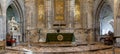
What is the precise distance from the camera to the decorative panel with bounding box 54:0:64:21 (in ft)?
69.4

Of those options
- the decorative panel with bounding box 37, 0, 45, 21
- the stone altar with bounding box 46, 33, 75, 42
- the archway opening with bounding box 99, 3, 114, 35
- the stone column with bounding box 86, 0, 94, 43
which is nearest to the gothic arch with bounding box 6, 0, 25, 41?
the decorative panel with bounding box 37, 0, 45, 21

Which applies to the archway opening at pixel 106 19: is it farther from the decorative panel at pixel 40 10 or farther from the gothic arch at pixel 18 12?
the gothic arch at pixel 18 12

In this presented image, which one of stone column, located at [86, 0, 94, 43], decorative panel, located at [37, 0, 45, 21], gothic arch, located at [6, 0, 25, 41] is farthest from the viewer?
decorative panel, located at [37, 0, 45, 21]

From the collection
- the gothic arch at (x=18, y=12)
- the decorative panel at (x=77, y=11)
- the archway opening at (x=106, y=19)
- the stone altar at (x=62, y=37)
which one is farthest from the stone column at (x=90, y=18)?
the gothic arch at (x=18, y=12)

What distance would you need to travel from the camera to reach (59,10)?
21.2m

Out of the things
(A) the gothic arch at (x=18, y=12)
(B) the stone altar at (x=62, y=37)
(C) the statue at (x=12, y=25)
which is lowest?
(B) the stone altar at (x=62, y=37)

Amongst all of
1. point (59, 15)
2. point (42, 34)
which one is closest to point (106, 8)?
point (59, 15)

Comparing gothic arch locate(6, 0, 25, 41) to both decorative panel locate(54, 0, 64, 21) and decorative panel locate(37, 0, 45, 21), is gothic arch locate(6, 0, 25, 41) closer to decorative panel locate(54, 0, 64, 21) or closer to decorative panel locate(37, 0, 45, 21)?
decorative panel locate(37, 0, 45, 21)

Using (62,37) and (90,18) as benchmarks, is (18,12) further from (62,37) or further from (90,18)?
(90,18)

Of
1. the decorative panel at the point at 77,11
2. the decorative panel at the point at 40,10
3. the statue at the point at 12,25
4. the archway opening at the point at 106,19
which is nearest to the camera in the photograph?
the statue at the point at 12,25

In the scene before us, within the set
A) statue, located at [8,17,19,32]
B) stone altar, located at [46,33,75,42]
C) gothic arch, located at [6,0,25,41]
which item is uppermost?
gothic arch, located at [6,0,25,41]

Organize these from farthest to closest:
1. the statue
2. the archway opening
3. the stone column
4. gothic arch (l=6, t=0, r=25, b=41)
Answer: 1. the archway opening
2. the stone column
3. gothic arch (l=6, t=0, r=25, b=41)
4. the statue

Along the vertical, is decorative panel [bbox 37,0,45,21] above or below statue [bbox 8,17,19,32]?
above

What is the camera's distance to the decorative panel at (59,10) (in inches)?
832
